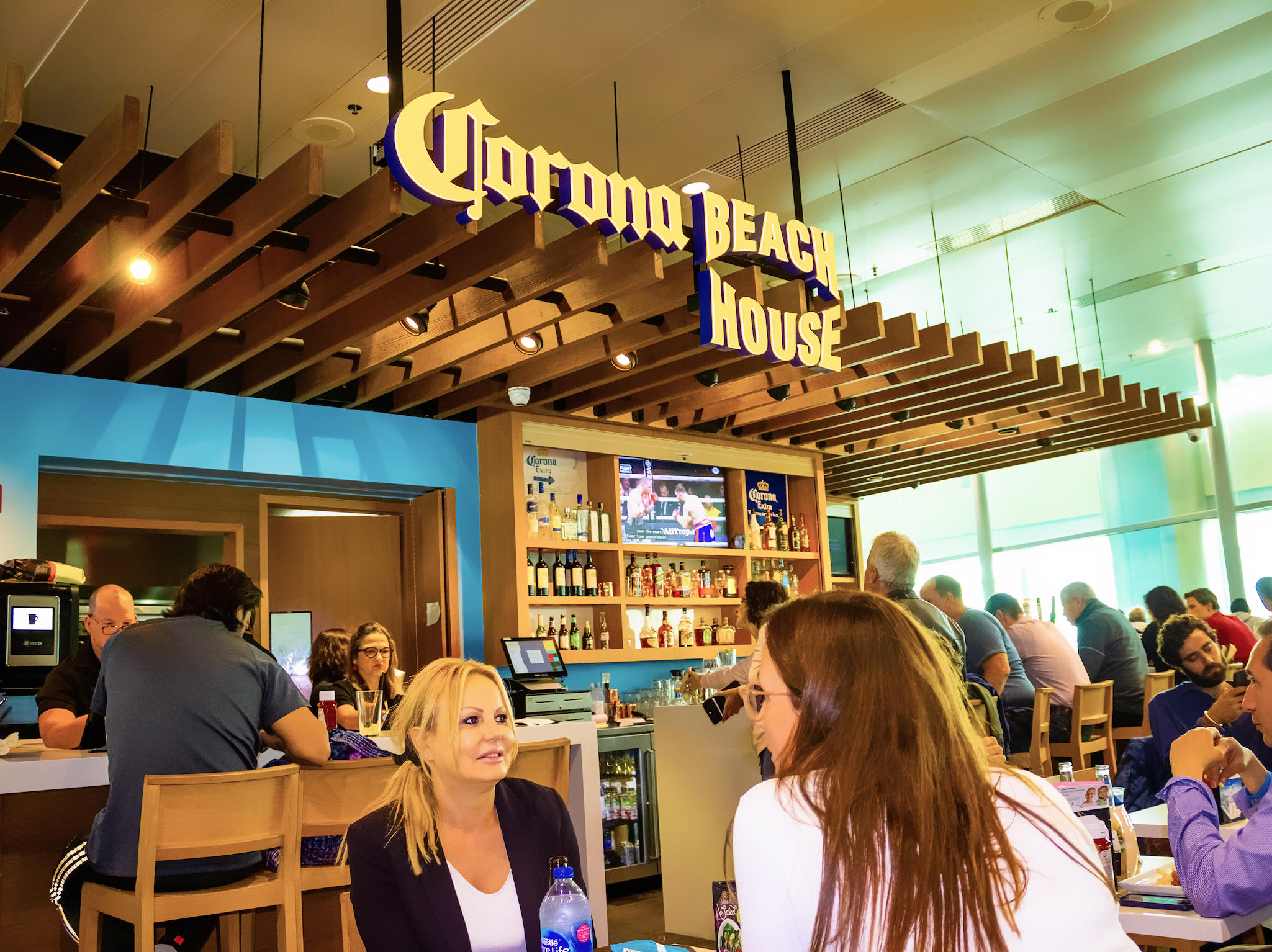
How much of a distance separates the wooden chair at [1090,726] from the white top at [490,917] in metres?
4.54

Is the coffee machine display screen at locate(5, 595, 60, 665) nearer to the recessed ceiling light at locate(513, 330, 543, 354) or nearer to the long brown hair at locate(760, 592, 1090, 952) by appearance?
the recessed ceiling light at locate(513, 330, 543, 354)

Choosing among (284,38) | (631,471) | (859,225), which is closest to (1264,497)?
(859,225)

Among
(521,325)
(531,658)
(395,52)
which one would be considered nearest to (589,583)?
(531,658)

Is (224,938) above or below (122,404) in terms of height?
below

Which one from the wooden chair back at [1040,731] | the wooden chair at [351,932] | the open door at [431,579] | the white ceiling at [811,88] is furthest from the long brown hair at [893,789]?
the open door at [431,579]

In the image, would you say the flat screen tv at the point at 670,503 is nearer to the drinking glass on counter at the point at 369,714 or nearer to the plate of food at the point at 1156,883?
the drinking glass on counter at the point at 369,714

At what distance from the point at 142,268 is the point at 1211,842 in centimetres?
407

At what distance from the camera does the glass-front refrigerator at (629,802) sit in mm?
5957

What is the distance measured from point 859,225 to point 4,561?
5.33 metres

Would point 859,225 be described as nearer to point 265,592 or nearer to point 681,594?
point 681,594

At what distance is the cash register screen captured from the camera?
5.59m

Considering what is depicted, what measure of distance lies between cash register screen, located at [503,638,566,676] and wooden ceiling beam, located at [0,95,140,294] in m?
2.89

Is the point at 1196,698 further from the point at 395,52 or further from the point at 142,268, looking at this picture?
the point at 142,268

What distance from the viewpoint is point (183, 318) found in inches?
195
